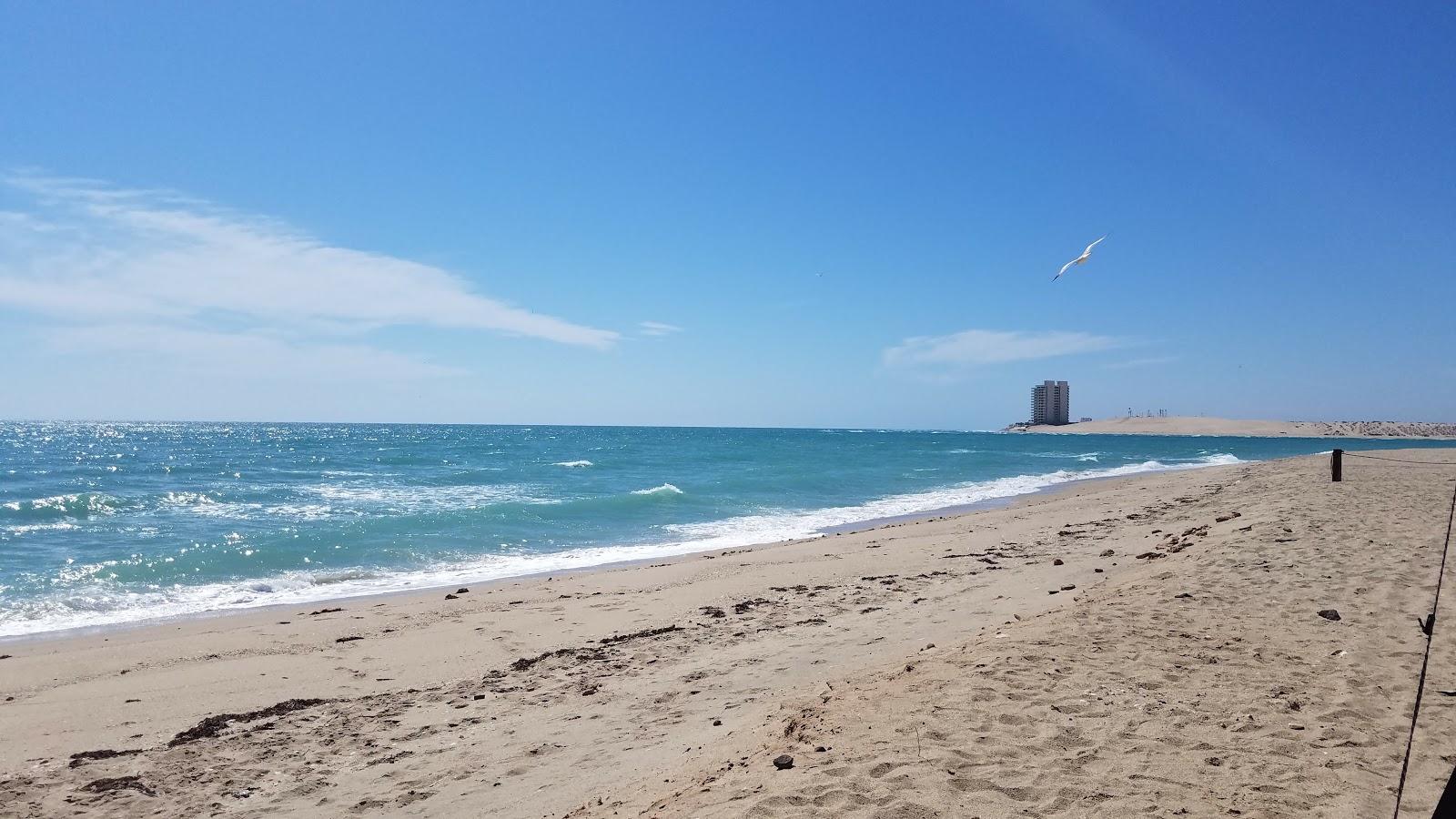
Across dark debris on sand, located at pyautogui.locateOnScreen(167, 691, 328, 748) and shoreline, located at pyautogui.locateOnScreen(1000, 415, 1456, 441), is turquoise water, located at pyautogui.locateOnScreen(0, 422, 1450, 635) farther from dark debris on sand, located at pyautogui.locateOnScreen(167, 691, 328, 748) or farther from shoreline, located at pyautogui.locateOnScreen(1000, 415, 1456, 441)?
shoreline, located at pyautogui.locateOnScreen(1000, 415, 1456, 441)

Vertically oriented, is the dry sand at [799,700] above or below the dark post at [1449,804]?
below

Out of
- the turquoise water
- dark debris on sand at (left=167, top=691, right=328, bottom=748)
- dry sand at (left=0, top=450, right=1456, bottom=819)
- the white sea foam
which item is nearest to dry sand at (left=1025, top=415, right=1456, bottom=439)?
the turquoise water

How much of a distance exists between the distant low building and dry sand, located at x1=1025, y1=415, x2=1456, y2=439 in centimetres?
1152

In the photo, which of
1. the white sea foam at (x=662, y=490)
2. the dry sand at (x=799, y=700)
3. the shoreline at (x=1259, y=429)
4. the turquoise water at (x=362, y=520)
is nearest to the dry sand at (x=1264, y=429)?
the shoreline at (x=1259, y=429)

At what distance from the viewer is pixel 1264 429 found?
122000mm

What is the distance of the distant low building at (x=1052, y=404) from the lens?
535 ft

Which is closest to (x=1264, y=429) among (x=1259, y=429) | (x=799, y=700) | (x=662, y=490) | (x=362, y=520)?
(x=1259, y=429)

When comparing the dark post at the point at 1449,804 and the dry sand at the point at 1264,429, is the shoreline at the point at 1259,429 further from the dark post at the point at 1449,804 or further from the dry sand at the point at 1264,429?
the dark post at the point at 1449,804

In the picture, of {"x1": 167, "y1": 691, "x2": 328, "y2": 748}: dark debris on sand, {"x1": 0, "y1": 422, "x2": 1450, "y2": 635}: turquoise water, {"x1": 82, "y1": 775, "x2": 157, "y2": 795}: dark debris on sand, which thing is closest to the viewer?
{"x1": 82, "y1": 775, "x2": 157, "y2": 795}: dark debris on sand

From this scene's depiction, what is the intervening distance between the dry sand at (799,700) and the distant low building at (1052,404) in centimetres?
16488

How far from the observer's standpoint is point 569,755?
4.81 meters

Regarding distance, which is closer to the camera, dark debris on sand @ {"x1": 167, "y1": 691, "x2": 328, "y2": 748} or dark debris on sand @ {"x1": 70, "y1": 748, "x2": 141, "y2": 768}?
dark debris on sand @ {"x1": 70, "y1": 748, "x2": 141, "y2": 768}

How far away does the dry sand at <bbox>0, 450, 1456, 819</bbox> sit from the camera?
12.3 ft

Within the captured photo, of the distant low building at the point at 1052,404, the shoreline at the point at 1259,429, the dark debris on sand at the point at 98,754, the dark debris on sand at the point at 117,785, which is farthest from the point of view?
the distant low building at the point at 1052,404
